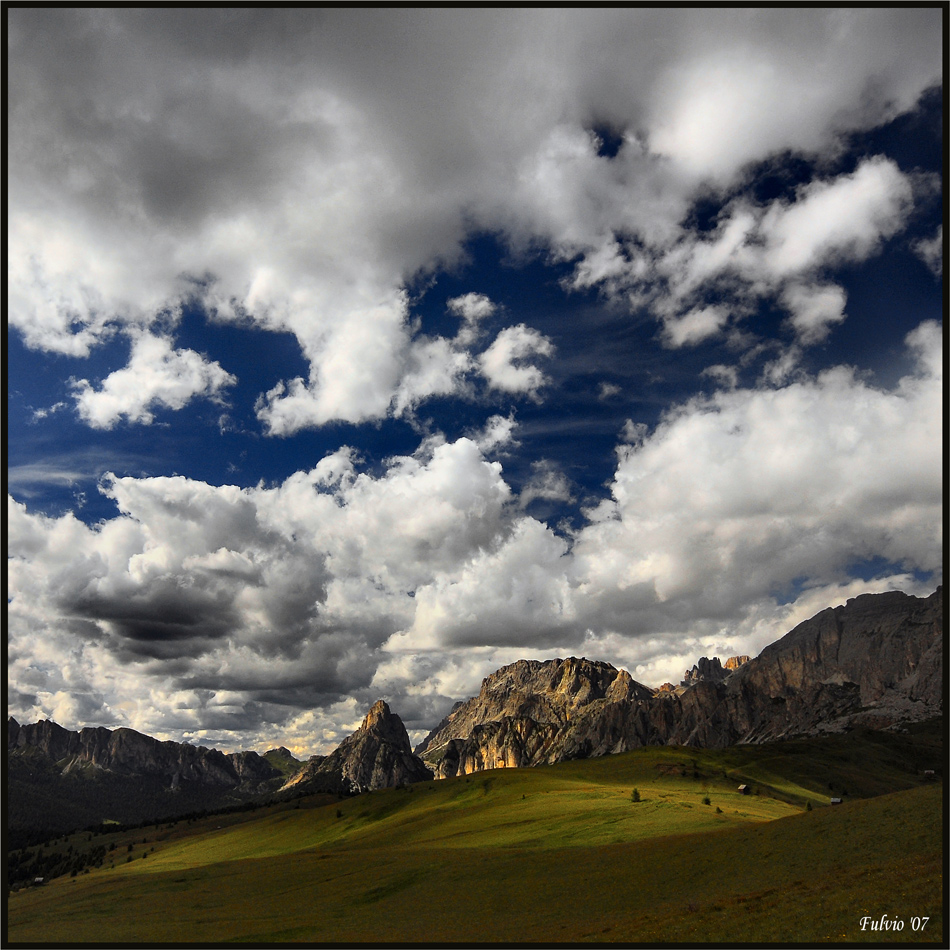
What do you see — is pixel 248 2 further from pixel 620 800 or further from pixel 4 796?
pixel 620 800

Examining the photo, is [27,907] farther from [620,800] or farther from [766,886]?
[766,886]

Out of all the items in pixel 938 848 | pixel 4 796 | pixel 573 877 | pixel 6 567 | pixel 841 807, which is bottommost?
pixel 573 877

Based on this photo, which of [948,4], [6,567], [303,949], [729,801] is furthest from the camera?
[729,801]

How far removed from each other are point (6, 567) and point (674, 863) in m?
72.8

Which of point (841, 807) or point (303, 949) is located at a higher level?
point (841, 807)

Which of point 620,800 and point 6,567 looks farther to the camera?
point 620,800

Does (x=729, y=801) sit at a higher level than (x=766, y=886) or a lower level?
lower

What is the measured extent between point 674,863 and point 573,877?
1226cm

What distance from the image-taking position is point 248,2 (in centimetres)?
3947

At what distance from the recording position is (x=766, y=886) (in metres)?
58.0

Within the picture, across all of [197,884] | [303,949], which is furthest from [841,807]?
[197,884]

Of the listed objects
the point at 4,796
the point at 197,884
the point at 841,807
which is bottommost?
the point at 197,884

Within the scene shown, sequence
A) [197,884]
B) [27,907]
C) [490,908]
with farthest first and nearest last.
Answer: [27,907]
[197,884]
[490,908]

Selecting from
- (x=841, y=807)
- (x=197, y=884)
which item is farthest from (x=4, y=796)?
(x=197, y=884)
